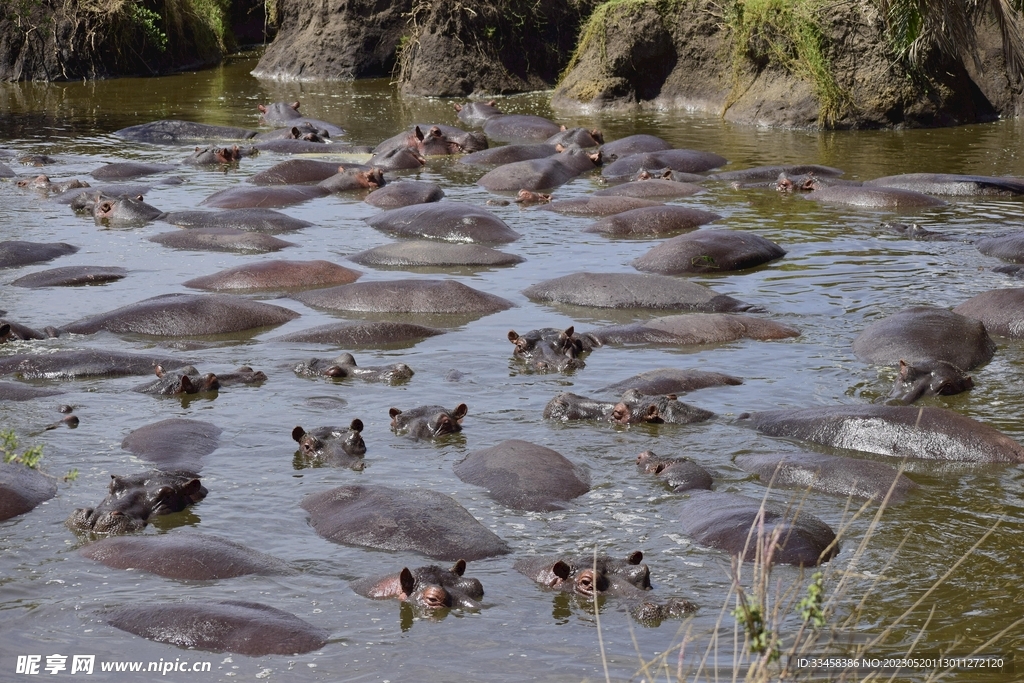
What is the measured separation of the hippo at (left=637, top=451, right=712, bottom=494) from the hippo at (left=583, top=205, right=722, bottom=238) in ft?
19.1

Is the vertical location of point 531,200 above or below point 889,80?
below

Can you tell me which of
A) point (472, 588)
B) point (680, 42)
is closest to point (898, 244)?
point (472, 588)

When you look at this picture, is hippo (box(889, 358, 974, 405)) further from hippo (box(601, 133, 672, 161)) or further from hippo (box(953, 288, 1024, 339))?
hippo (box(601, 133, 672, 161))


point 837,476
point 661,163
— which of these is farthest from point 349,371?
point 661,163

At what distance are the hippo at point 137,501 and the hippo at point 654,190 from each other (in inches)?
319

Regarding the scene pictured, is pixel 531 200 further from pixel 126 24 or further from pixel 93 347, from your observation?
pixel 126 24

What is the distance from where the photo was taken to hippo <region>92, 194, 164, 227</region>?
13.0 metres

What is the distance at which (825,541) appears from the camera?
5.46 metres

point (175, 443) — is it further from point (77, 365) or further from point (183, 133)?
point (183, 133)

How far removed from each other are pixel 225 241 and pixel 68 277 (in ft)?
4.95

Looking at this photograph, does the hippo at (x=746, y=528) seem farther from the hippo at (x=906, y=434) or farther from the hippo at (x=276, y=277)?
the hippo at (x=276, y=277)

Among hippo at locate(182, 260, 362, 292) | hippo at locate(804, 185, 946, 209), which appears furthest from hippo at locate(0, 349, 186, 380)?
hippo at locate(804, 185, 946, 209)

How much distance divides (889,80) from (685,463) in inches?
533

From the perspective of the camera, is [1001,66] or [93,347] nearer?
[93,347]
